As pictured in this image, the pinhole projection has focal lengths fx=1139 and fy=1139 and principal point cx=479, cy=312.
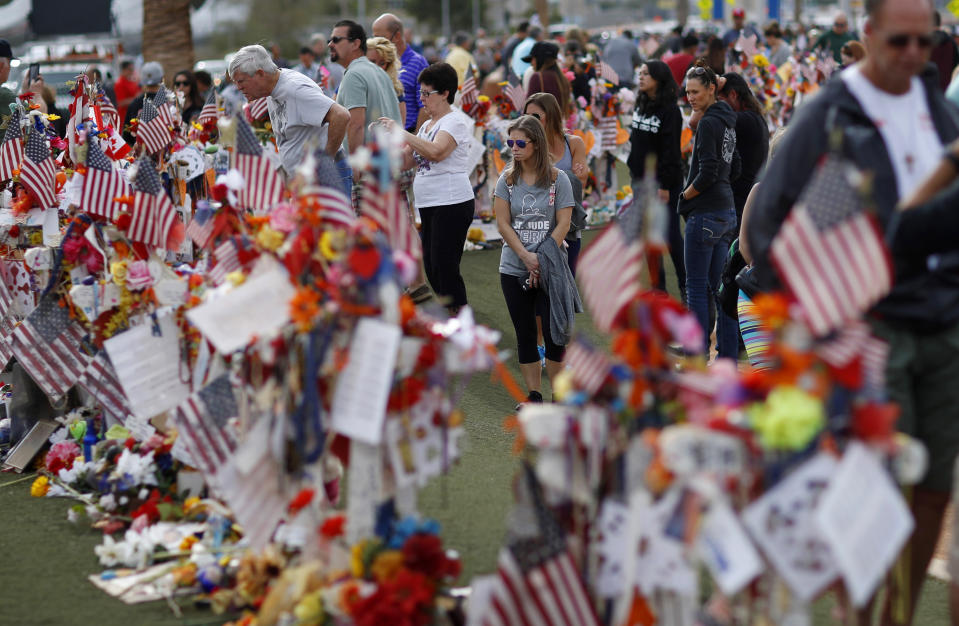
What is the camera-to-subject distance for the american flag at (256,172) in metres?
4.79

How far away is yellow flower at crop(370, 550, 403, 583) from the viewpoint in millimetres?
3543

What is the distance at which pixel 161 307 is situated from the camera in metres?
5.32

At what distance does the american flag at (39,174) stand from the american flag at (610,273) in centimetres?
419

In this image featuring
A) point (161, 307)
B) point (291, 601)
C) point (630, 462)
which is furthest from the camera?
point (161, 307)

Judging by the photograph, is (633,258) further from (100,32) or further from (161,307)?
(100,32)

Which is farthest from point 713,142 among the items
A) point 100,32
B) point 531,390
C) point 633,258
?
point 100,32

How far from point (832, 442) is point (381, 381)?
4.37 feet

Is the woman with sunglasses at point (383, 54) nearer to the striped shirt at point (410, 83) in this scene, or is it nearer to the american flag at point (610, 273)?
the striped shirt at point (410, 83)

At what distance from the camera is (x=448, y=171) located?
25.3 ft

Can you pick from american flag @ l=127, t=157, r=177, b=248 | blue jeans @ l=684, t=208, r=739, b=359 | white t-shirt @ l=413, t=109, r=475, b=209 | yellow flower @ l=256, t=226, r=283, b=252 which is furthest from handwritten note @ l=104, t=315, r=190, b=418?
blue jeans @ l=684, t=208, r=739, b=359

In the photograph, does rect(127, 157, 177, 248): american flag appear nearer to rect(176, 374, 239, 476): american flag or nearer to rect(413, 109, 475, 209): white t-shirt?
rect(176, 374, 239, 476): american flag

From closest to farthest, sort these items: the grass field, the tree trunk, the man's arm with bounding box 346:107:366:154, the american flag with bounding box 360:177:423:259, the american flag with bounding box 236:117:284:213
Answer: the american flag with bounding box 360:177:423:259
the grass field
the american flag with bounding box 236:117:284:213
the man's arm with bounding box 346:107:366:154
the tree trunk

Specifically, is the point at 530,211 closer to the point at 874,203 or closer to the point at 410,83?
the point at 874,203

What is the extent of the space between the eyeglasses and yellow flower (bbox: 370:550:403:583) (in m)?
2.10
